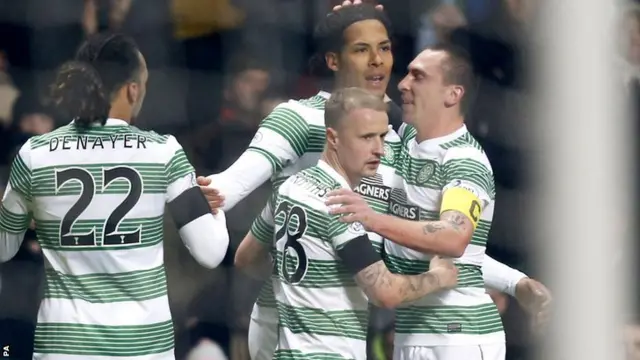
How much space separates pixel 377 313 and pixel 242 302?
0.86ft

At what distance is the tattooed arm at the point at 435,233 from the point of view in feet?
6.53

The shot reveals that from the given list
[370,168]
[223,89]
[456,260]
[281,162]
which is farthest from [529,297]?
[223,89]

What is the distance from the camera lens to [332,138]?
2.01 meters

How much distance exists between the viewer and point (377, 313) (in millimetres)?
2166

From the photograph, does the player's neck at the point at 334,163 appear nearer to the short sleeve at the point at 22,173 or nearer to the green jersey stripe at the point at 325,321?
the green jersey stripe at the point at 325,321

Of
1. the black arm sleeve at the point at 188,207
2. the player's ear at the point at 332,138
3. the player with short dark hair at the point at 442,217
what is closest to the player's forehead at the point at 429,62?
the player with short dark hair at the point at 442,217

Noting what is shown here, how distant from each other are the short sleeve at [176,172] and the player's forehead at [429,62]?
44 cm

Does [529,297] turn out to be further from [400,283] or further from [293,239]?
[293,239]

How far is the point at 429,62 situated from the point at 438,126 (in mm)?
123

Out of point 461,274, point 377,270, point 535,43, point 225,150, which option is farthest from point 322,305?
point 535,43

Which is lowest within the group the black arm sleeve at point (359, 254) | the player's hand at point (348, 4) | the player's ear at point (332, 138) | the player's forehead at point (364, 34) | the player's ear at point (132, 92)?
the black arm sleeve at point (359, 254)

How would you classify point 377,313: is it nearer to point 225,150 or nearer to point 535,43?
point 225,150

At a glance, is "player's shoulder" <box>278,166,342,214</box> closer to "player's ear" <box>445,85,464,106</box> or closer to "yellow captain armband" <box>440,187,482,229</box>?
"yellow captain armband" <box>440,187,482,229</box>

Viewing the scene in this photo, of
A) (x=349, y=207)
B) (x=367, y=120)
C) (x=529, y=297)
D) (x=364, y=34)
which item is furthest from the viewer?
(x=364, y=34)
